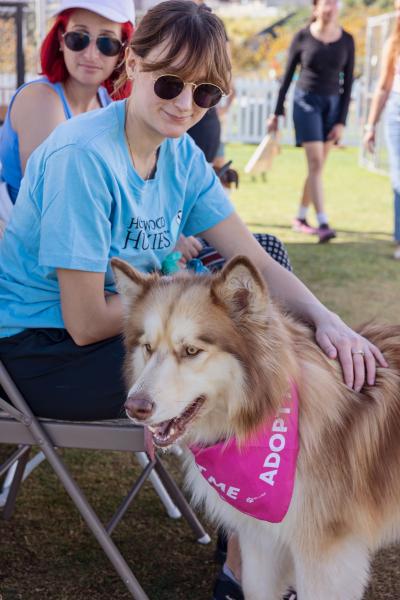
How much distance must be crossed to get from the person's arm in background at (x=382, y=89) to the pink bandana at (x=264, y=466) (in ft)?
18.0

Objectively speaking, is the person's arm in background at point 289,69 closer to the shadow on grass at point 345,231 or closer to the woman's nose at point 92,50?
the shadow on grass at point 345,231

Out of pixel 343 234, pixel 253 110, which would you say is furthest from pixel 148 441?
pixel 253 110

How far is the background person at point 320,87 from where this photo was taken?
27.0ft

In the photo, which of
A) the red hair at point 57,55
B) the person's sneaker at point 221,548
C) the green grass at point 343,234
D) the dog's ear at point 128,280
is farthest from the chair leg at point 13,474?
the green grass at point 343,234

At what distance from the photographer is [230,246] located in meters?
2.63

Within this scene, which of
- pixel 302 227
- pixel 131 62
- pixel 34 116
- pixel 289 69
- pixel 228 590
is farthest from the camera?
pixel 302 227

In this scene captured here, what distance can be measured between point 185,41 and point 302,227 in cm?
668

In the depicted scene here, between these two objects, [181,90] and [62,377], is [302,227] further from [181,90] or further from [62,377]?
[62,377]

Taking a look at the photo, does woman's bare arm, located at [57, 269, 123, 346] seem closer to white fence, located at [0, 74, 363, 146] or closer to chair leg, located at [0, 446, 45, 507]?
chair leg, located at [0, 446, 45, 507]

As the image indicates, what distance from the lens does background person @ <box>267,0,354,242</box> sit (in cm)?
822

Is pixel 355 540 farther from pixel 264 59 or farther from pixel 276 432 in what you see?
pixel 264 59

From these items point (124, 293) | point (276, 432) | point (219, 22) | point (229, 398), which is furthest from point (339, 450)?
point (219, 22)

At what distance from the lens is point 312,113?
8227mm

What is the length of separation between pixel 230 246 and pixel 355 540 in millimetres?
1021
